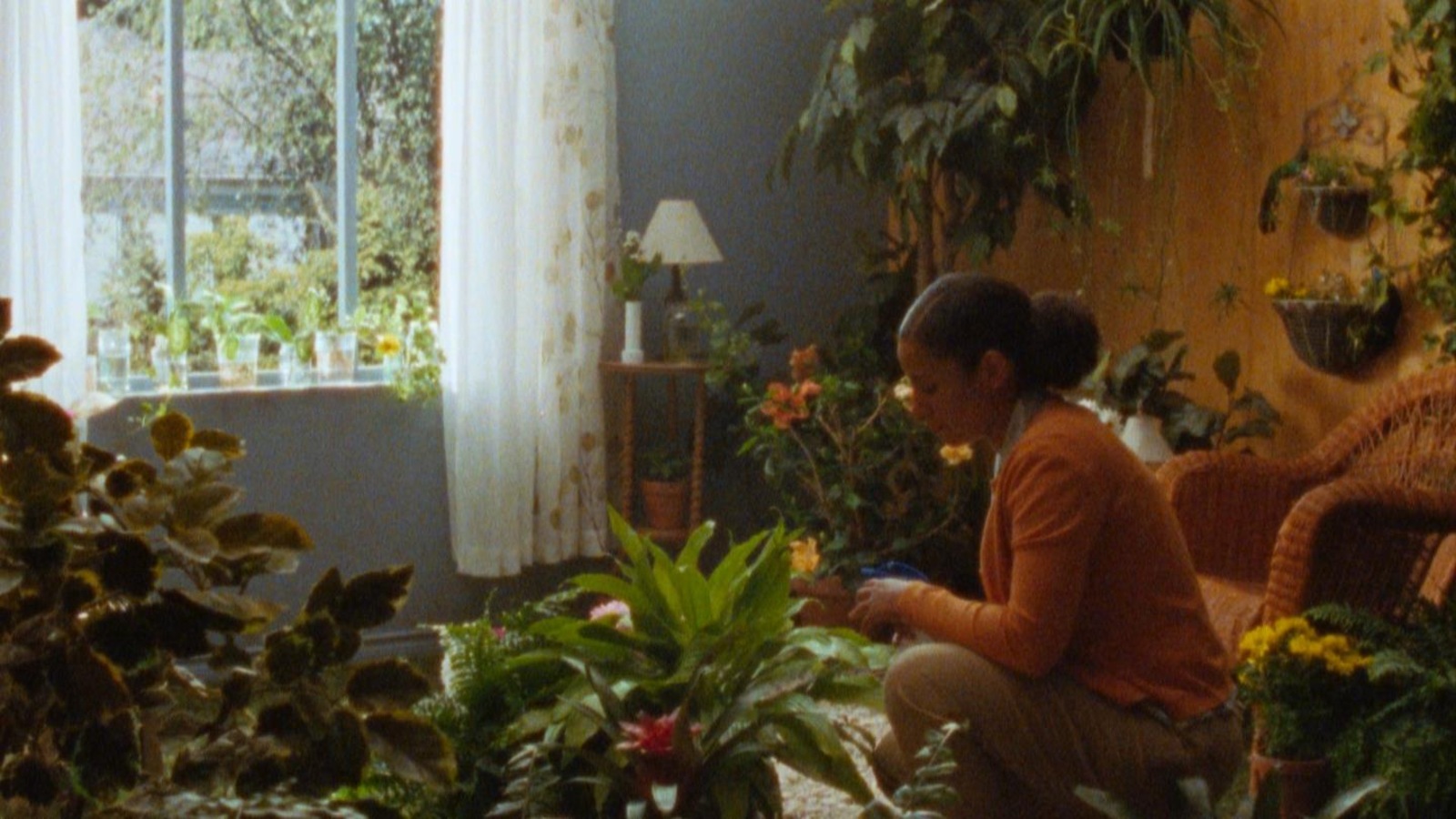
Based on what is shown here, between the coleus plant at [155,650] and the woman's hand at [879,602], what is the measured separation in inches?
51.3

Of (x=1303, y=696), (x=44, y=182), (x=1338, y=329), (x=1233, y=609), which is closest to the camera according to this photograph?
(x=1303, y=696)

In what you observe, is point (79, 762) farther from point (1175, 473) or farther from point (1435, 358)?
point (1435, 358)

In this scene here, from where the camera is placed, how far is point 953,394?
7.71ft

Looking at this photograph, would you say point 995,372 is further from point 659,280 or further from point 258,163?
point 659,280

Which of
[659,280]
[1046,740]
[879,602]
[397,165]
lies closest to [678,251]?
[659,280]

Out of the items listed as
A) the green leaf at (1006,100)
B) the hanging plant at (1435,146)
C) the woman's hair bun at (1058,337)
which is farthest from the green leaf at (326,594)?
the green leaf at (1006,100)

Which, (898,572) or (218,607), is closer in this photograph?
(218,607)

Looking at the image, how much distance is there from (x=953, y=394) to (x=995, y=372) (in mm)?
66

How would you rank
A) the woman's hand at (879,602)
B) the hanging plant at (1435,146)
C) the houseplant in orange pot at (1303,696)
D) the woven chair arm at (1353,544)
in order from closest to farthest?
the woman's hand at (879,602)
the houseplant in orange pot at (1303,696)
the woven chair arm at (1353,544)
the hanging plant at (1435,146)

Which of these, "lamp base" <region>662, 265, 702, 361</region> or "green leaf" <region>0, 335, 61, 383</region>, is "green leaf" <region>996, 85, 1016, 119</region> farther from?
"green leaf" <region>0, 335, 61, 383</region>

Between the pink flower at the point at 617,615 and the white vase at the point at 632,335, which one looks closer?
the pink flower at the point at 617,615

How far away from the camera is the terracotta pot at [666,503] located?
201 inches

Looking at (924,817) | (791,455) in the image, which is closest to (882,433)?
(791,455)

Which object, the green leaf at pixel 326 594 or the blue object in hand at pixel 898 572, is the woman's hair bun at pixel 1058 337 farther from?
the green leaf at pixel 326 594
